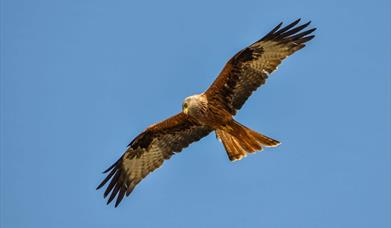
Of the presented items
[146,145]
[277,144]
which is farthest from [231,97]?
[146,145]

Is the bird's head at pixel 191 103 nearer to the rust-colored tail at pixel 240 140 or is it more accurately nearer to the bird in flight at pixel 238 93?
the bird in flight at pixel 238 93

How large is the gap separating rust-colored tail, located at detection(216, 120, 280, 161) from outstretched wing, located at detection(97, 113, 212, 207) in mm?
549

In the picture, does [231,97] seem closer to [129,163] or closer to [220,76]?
[220,76]

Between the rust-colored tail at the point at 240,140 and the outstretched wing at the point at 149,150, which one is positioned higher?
the outstretched wing at the point at 149,150

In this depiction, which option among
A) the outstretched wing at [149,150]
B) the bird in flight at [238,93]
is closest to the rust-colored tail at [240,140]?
the bird in flight at [238,93]

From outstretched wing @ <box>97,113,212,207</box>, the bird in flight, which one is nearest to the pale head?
the bird in flight

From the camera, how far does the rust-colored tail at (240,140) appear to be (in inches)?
491

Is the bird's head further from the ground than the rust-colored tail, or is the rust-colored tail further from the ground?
the bird's head

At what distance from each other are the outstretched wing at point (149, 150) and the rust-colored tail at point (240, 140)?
549mm

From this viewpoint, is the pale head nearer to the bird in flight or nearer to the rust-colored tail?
the bird in flight

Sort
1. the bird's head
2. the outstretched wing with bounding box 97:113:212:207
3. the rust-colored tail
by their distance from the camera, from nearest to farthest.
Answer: the rust-colored tail → the bird's head → the outstretched wing with bounding box 97:113:212:207

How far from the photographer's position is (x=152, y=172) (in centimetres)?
1373

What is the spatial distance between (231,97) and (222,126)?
1.80 feet

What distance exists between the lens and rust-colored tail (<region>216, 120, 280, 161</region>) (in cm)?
1248
